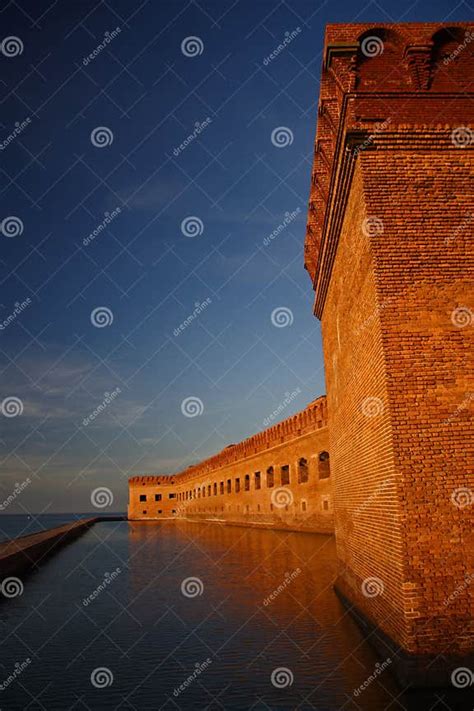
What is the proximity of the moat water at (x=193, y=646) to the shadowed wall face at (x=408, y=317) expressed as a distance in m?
0.81

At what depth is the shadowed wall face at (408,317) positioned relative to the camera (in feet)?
18.0

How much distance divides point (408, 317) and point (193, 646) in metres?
5.91

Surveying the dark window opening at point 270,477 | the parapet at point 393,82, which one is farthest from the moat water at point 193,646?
the dark window opening at point 270,477

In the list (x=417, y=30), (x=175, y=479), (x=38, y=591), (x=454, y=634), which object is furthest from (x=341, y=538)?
(x=175, y=479)

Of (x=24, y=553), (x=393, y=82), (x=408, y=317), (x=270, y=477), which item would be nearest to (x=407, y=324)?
(x=408, y=317)

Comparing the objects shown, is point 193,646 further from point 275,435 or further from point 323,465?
point 275,435

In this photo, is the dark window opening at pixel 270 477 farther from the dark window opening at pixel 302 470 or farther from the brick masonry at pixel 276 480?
the dark window opening at pixel 302 470

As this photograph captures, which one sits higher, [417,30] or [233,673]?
[417,30]

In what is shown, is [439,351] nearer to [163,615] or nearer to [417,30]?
[417,30]

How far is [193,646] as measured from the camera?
748 centimetres

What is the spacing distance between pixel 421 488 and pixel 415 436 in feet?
1.96

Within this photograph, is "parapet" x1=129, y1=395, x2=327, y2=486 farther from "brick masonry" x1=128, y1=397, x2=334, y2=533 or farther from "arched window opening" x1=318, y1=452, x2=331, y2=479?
"arched window opening" x1=318, y1=452, x2=331, y2=479

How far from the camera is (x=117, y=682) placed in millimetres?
6238

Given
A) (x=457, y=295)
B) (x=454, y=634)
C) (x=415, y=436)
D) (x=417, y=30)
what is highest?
(x=417, y=30)
